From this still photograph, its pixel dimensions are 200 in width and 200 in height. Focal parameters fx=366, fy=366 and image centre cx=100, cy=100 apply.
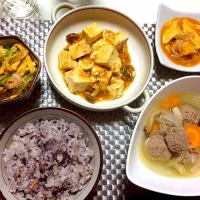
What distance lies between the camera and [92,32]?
1494 mm

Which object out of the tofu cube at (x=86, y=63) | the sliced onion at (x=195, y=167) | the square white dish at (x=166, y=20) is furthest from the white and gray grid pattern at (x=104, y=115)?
the sliced onion at (x=195, y=167)

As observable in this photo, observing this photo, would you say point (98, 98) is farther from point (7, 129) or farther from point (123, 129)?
point (7, 129)

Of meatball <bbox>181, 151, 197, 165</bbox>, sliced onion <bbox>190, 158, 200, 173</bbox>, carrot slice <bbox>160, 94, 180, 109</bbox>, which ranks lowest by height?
sliced onion <bbox>190, 158, 200, 173</bbox>

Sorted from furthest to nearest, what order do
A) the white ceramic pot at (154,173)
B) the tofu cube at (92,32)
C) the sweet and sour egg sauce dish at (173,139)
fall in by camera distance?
the tofu cube at (92,32), the sweet and sour egg sauce dish at (173,139), the white ceramic pot at (154,173)

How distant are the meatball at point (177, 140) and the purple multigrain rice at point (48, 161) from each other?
302 mm

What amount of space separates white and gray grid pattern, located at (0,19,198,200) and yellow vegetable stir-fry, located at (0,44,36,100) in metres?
0.12

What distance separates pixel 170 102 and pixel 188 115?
0.29 ft

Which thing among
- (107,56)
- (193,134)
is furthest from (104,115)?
(193,134)

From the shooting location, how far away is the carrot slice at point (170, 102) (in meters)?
1.45

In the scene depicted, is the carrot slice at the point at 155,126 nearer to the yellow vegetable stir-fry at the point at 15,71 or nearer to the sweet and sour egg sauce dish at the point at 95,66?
the sweet and sour egg sauce dish at the point at 95,66

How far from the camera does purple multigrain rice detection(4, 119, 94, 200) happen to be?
1287mm

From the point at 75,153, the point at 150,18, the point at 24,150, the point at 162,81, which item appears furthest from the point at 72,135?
the point at 150,18

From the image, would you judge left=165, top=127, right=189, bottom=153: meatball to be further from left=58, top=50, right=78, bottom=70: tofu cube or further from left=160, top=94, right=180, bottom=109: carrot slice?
left=58, top=50, right=78, bottom=70: tofu cube

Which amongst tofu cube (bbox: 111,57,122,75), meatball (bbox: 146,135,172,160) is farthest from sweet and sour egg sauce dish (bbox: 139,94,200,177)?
tofu cube (bbox: 111,57,122,75)
